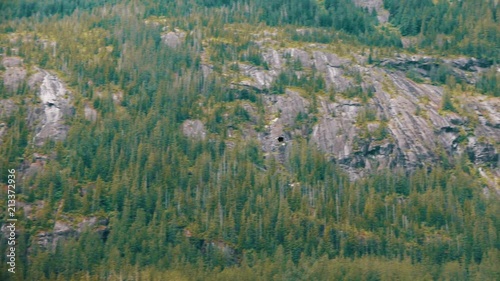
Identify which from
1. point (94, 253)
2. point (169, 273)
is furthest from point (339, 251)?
point (94, 253)

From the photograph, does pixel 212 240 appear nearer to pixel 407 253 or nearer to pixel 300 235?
pixel 300 235

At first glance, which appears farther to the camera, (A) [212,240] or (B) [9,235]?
(A) [212,240]

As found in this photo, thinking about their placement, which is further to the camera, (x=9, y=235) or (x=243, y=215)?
(x=243, y=215)

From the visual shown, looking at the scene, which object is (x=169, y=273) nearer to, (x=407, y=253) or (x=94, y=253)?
(x=94, y=253)

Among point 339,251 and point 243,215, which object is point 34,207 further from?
point 339,251

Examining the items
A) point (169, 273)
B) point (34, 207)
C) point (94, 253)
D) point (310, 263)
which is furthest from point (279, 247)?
point (34, 207)

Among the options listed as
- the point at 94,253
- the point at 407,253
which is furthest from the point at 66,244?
the point at 407,253
